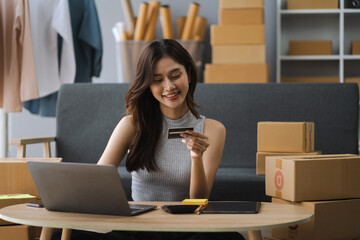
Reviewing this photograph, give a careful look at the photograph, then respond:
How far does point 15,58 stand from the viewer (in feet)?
11.3

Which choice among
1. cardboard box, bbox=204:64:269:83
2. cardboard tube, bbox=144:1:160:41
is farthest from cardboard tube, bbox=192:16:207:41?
cardboard box, bbox=204:64:269:83

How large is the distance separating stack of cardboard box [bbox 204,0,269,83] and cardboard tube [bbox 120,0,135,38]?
0.79 metres

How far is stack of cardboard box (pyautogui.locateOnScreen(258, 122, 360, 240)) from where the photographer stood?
5.96ft

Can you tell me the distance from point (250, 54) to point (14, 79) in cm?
173

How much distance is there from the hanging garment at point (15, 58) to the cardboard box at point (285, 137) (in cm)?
160

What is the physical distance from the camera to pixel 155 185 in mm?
1883

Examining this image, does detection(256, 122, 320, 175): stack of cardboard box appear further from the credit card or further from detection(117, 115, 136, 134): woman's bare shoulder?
the credit card

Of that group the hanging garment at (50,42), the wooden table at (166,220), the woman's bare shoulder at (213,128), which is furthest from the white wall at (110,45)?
the wooden table at (166,220)

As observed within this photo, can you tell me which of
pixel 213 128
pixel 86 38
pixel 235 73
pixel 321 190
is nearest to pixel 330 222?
pixel 321 190

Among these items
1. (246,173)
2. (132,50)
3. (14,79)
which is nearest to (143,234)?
(246,173)

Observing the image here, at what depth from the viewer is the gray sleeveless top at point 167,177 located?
1.88 meters

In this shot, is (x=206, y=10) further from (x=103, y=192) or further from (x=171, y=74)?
(x=103, y=192)

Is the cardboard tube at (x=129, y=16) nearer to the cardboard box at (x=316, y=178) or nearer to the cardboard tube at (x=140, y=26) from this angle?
the cardboard tube at (x=140, y=26)

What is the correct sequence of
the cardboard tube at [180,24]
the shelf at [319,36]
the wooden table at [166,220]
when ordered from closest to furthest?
the wooden table at [166,220] → the cardboard tube at [180,24] → the shelf at [319,36]
